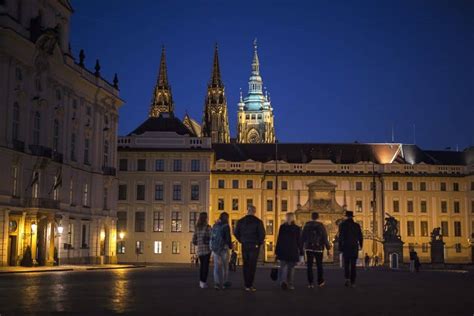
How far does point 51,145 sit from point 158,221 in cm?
2942

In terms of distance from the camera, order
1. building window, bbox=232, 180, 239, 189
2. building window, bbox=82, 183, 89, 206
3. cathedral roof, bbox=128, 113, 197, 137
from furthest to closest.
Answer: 1. building window, bbox=232, 180, 239, 189
2. cathedral roof, bbox=128, 113, 197, 137
3. building window, bbox=82, 183, 89, 206

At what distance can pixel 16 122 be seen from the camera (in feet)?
141

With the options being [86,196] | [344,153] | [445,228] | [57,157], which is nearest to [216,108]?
[344,153]

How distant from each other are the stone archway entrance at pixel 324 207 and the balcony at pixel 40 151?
40491 mm

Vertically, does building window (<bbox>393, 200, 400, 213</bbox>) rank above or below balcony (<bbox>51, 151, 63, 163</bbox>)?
below

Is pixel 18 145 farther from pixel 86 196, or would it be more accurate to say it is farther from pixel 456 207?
pixel 456 207

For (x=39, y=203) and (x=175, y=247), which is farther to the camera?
(x=175, y=247)

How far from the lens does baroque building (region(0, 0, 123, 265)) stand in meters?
42.2

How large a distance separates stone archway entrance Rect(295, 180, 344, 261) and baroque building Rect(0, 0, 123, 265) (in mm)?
27428

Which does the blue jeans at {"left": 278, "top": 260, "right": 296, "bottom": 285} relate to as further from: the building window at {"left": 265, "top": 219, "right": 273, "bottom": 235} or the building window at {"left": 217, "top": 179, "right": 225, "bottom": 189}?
the building window at {"left": 265, "top": 219, "right": 273, "bottom": 235}

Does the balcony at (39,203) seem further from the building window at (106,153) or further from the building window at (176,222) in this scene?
the building window at (176,222)

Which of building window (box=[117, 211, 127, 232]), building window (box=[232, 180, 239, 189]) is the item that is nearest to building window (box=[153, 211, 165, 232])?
building window (box=[117, 211, 127, 232])

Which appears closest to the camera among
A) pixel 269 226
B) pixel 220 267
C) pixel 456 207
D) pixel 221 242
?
pixel 220 267

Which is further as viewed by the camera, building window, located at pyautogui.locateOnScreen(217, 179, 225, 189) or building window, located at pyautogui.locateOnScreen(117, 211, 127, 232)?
building window, located at pyautogui.locateOnScreen(217, 179, 225, 189)
